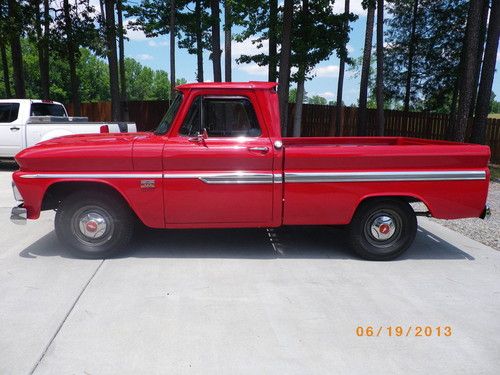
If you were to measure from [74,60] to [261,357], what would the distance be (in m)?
18.9

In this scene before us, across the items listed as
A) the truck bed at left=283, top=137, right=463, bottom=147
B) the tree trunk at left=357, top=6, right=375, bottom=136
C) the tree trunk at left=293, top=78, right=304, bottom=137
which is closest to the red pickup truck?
the truck bed at left=283, top=137, right=463, bottom=147

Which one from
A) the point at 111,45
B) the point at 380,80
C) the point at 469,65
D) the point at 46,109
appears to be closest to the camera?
the point at 46,109

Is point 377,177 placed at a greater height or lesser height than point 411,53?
lesser

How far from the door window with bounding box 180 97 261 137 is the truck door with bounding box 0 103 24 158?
858 cm

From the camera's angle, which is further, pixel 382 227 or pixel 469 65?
pixel 469 65

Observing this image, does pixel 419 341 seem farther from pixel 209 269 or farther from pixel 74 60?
pixel 74 60

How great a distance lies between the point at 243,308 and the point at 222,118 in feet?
7.06

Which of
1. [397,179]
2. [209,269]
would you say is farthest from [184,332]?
[397,179]

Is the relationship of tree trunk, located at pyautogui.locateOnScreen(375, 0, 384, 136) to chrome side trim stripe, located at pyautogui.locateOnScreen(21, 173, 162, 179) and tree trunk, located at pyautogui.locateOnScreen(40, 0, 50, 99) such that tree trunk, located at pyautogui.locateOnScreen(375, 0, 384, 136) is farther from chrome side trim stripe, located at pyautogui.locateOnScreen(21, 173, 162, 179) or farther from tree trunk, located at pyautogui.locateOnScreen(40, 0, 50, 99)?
chrome side trim stripe, located at pyautogui.locateOnScreen(21, 173, 162, 179)

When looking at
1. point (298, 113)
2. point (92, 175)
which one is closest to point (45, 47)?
point (298, 113)

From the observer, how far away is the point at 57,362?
9.87 ft

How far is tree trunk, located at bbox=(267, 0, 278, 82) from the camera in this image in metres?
18.5

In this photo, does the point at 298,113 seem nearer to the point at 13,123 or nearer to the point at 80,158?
the point at 13,123

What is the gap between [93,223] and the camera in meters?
4.95
